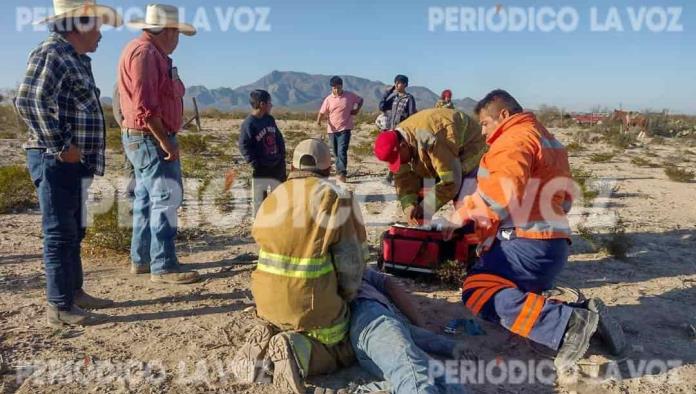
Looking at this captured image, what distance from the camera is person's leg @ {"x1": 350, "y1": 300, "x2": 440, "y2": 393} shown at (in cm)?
261

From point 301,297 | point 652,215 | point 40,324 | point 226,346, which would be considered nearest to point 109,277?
point 40,324

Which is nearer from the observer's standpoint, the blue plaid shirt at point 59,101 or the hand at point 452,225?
the blue plaid shirt at point 59,101

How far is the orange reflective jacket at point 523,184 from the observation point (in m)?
3.40

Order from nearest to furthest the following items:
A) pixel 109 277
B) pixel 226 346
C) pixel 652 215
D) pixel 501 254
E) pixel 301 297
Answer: pixel 301 297 → pixel 226 346 → pixel 501 254 → pixel 109 277 → pixel 652 215

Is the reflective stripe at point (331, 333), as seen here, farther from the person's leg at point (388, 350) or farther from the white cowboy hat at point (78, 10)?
the white cowboy hat at point (78, 10)

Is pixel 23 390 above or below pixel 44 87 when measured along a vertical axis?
below

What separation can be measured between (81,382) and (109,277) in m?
1.82

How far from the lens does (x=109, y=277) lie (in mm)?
4672

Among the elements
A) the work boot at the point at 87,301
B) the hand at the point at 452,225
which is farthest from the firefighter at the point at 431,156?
the work boot at the point at 87,301

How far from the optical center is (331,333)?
3.02m

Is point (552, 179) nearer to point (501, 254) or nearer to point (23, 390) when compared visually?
point (501, 254)

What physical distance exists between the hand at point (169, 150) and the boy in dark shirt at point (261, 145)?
140 centimetres

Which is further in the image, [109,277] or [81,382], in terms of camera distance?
Answer: [109,277]

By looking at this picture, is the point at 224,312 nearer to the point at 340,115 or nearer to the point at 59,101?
the point at 59,101
